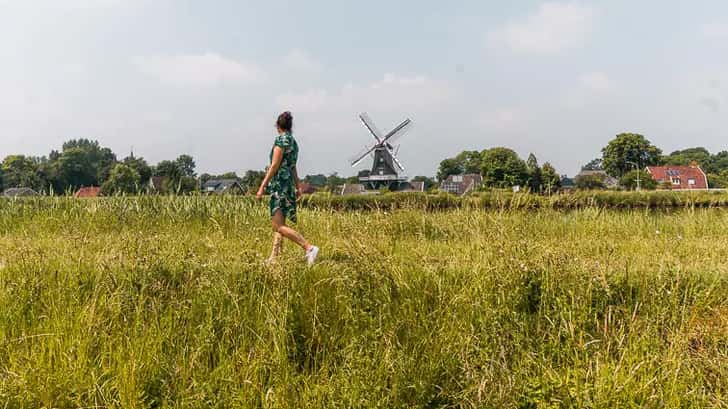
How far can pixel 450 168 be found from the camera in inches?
4422

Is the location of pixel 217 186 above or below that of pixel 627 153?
below

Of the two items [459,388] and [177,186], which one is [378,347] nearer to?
[459,388]

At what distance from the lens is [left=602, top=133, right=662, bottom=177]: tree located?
76750 mm

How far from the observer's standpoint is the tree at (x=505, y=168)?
6944 cm

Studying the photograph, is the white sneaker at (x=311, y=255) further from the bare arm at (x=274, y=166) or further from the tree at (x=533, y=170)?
the tree at (x=533, y=170)

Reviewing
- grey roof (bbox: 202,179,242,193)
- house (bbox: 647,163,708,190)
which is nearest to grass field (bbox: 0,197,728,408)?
grey roof (bbox: 202,179,242,193)

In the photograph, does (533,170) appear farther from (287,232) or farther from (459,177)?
(287,232)

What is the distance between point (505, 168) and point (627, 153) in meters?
24.7

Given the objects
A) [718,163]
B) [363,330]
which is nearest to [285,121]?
[363,330]

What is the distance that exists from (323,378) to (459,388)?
2.85 ft

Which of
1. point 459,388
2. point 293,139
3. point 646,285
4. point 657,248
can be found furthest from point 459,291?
point 657,248

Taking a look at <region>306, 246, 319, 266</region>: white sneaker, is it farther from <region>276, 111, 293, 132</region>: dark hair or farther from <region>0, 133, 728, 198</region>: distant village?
<region>0, 133, 728, 198</region>: distant village

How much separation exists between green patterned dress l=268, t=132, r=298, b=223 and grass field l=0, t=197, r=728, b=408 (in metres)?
1.18

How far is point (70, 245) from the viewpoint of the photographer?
16.1 ft
